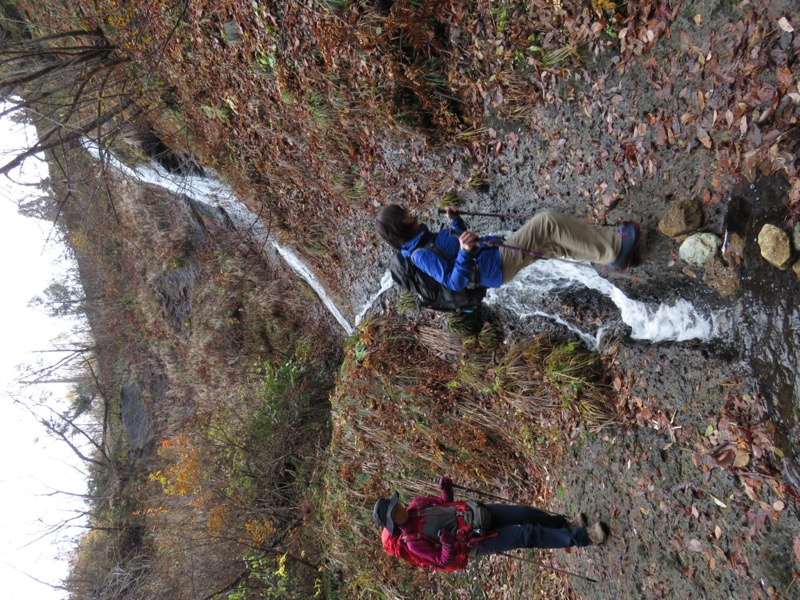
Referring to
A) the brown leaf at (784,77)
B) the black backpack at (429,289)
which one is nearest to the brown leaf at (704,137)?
the brown leaf at (784,77)

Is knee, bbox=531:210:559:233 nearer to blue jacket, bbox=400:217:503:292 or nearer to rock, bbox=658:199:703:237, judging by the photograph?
blue jacket, bbox=400:217:503:292

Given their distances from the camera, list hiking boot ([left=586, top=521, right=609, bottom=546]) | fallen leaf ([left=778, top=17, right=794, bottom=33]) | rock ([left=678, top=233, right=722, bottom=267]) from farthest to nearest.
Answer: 1. hiking boot ([left=586, top=521, right=609, bottom=546])
2. rock ([left=678, top=233, right=722, bottom=267])
3. fallen leaf ([left=778, top=17, right=794, bottom=33])

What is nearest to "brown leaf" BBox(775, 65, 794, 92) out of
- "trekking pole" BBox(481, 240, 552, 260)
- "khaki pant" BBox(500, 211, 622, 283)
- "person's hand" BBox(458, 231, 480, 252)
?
"khaki pant" BBox(500, 211, 622, 283)

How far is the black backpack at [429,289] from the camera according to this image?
4.59 meters

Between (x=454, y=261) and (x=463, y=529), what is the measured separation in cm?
286

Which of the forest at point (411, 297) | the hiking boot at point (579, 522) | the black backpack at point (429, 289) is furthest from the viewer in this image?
the hiking boot at point (579, 522)

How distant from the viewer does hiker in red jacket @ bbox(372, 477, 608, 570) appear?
4.87 metres

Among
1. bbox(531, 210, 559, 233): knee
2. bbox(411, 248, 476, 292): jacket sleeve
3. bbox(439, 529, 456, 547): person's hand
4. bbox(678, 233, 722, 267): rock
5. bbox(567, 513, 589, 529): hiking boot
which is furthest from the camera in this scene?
bbox(567, 513, 589, 529): hiking boot

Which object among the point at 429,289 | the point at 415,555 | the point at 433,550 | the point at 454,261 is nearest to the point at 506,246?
the point at 454,261

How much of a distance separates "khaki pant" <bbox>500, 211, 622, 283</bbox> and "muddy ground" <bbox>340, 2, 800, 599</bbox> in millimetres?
411

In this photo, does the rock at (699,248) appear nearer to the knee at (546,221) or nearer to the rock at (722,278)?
the rock at (722,278)

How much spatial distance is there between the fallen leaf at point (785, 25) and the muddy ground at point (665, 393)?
5 cm

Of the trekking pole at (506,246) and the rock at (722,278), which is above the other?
the trekking pole at (506,246)

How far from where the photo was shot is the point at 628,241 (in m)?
4.48
